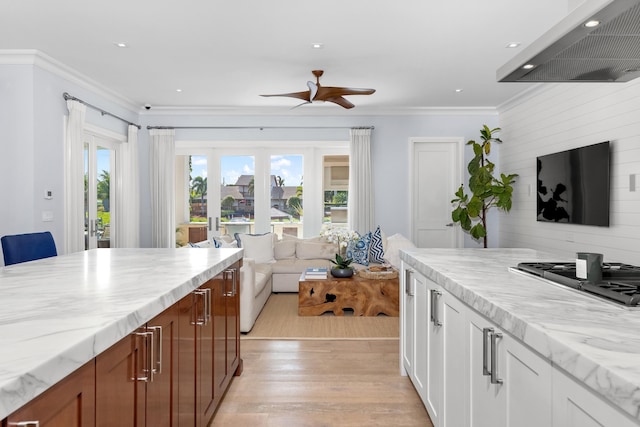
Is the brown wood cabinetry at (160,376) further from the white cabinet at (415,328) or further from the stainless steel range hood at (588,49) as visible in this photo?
the stainless steel range hood at (588,49)

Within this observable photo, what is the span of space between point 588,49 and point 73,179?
16.3 feet

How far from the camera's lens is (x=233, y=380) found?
302 cm

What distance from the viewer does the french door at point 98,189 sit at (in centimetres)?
561

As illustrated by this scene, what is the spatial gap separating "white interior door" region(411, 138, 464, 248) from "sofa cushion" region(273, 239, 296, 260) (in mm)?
1990

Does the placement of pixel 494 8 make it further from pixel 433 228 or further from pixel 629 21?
pixel 433 228

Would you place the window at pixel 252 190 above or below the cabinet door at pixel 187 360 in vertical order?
above

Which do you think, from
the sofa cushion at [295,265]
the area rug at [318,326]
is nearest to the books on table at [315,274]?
the area rug at [318,326]

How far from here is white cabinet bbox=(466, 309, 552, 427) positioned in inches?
42.8

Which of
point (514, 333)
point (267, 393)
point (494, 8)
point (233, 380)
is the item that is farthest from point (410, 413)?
point (494, 8)

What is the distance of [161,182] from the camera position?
6922mm

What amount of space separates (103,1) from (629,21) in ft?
11.2

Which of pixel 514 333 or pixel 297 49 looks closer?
pixel 514 333

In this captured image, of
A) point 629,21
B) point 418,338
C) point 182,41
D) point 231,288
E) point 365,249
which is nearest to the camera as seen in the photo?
point 629,21

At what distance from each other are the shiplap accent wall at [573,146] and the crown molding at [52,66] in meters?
5.50
